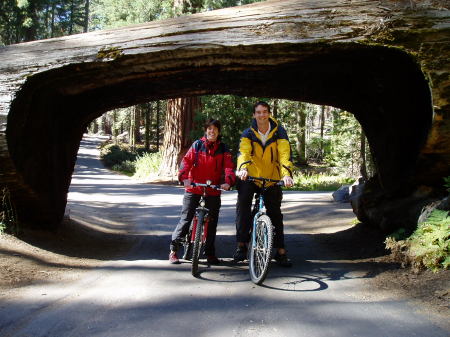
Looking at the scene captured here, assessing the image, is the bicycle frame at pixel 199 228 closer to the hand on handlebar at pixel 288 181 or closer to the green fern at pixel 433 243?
the hand on handlebar at pixel 288 181

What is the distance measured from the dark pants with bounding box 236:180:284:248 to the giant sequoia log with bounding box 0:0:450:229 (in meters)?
1.72

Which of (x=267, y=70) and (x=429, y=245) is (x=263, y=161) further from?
(x=429, y=245)

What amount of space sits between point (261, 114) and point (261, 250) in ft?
5.63

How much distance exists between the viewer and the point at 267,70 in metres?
6.48

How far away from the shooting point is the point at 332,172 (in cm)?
2489

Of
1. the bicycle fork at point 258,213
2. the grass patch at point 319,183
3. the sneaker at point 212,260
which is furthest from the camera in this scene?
the grass patch at point 319,183

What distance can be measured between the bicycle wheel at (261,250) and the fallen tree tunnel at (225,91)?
2.25 metres

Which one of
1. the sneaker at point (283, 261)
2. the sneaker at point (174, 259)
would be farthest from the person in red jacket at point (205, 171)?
the sneaker at point (283, 261)

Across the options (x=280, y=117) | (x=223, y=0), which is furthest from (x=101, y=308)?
(x=280, y=117)

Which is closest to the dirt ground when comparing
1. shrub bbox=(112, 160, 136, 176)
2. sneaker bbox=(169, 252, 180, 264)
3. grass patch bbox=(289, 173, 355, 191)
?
sneaker bbox=(169, 252, 180, 264)

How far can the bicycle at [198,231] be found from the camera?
5324mm

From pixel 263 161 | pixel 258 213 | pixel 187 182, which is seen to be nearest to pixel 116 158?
pixel 187 182

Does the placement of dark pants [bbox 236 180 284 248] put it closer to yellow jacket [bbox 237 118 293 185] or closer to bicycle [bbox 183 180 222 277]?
yellow jacket [bbox 237 118 293 185]

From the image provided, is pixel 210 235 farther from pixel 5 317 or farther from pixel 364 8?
pixel 364 8
